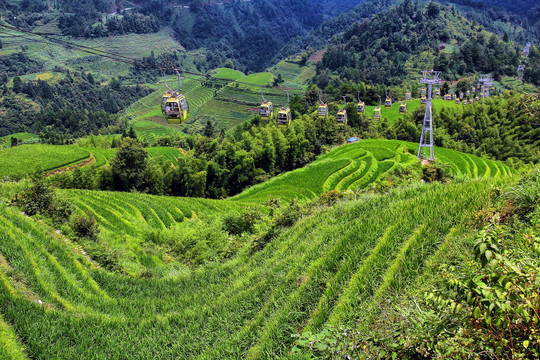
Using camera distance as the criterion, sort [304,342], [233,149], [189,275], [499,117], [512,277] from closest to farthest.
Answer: [512,277] → [304,342] → [189,275] → [233,149] → [499,117]

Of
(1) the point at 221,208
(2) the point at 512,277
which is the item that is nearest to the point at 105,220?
(1) the point at 221,208

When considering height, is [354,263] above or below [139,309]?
above

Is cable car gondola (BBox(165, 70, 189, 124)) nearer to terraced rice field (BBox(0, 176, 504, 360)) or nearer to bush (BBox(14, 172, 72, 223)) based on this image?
bush (BBox(14, 172, 72, 223))

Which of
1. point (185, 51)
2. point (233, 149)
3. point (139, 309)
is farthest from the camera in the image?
point (185, 51)

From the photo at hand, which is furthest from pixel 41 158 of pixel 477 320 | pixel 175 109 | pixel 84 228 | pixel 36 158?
pixel 477 320

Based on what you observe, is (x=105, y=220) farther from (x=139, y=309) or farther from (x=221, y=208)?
(x=139, y=309)

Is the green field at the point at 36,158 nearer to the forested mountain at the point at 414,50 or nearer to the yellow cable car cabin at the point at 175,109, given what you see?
the yellow cable car cabin at the point at 175,109

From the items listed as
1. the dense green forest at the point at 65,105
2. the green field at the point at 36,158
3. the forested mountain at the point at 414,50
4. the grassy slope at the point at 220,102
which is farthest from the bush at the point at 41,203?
the forested mountain at the point at 414,50
